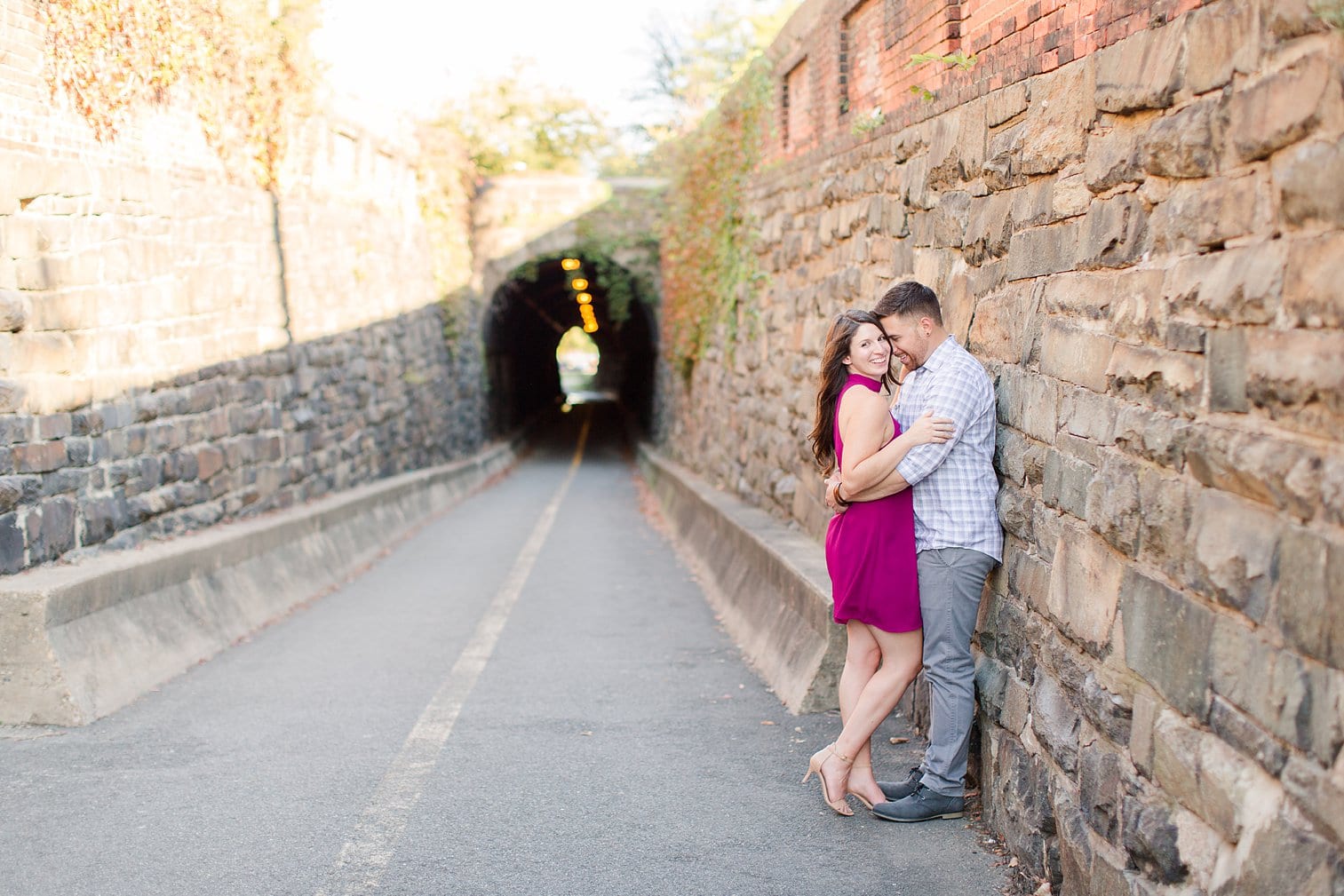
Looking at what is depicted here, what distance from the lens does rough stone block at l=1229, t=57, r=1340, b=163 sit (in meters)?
2.55

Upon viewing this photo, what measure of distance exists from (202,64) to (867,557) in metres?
→ 7.47

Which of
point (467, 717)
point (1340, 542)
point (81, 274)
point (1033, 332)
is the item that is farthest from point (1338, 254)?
point (81, 274)

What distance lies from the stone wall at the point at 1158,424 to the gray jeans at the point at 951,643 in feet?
0.38

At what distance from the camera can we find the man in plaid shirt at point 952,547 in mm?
4488

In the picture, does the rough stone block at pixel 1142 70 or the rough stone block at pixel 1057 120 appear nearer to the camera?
the rough stone block at pixel 1142 70

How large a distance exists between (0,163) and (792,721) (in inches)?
200

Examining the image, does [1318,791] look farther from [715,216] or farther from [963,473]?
[715,216]

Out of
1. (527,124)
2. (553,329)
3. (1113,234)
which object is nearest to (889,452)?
(1113,234)

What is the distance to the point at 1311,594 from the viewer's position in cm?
249

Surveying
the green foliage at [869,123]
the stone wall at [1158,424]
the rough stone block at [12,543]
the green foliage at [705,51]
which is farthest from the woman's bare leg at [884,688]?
the green foliage at [705,51]

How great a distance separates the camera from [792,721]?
6098mm

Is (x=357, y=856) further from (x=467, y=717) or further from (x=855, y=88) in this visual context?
(x=855, y=88)

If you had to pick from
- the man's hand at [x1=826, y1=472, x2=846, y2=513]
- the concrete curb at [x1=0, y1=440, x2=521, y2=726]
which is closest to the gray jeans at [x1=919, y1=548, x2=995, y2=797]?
the man's hand at [x1=826, y1=472, x2=846, y2=513]

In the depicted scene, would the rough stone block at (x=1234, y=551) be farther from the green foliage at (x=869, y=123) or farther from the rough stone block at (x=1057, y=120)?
the green foliage at (x=869, y=123)
